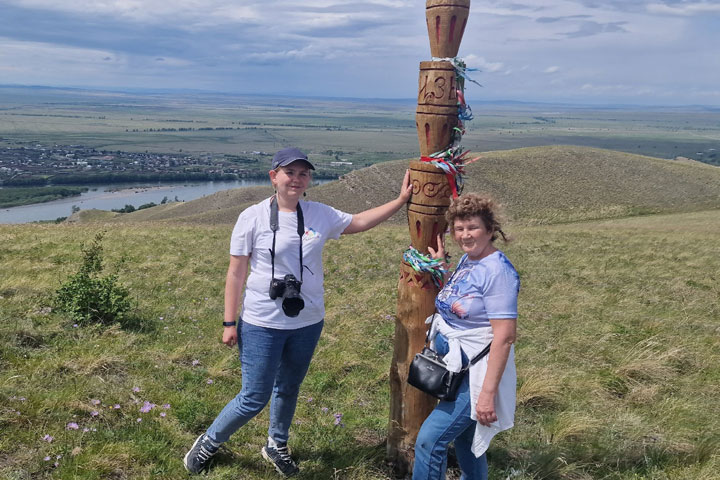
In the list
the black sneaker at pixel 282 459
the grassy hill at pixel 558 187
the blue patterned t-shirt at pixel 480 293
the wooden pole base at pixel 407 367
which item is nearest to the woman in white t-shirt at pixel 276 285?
the black sneaker at pixel 282 459

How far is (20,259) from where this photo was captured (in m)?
11.3

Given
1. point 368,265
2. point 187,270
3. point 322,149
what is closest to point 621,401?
point 368,265

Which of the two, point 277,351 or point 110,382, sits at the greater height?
point 277,351

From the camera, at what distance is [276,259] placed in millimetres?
3711

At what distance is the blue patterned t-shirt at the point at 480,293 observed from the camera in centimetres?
304

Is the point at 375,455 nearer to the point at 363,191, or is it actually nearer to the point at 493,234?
the point at 493,234

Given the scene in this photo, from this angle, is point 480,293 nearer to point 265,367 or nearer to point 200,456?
point 265,367

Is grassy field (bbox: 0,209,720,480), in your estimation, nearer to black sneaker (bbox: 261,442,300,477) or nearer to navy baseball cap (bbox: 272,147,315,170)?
black sneaker (bbox: 261,442,300,477)

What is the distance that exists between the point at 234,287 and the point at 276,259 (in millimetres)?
437

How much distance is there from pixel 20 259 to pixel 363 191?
56249mm

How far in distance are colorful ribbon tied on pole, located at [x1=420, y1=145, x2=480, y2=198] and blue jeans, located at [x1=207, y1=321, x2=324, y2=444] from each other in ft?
4.72

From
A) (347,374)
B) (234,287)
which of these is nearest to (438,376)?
(234,287)

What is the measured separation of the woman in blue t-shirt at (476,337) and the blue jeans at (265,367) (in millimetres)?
1093

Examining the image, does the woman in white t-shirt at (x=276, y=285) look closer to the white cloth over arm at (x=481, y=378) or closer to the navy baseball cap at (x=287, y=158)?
the navy baseball cap at (x=287, y=158)
